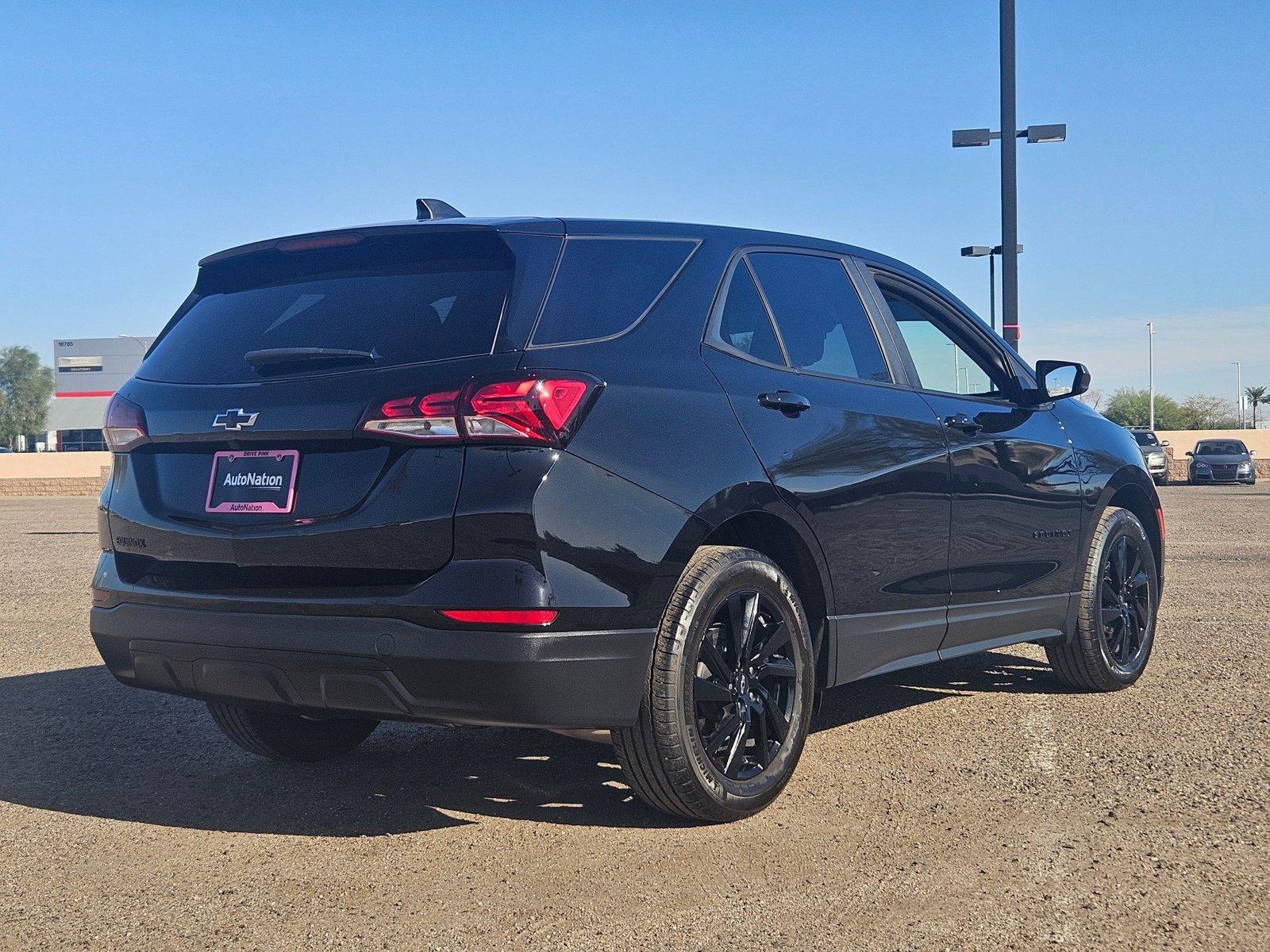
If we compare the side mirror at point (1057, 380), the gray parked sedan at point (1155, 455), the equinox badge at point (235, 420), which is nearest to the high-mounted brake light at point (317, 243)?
the equinox badge at point (235, 420)

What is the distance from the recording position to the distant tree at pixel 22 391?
5241 inches

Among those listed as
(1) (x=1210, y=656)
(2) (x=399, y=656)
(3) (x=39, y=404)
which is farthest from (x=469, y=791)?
(3) (x=39, y=404)

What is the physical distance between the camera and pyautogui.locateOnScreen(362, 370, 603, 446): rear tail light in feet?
11.1

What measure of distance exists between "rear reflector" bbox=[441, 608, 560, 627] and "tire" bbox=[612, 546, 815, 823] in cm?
44

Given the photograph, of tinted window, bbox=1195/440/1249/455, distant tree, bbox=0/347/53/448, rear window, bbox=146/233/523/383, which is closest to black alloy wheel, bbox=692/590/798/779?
rear window, bbox=146/233/523/383

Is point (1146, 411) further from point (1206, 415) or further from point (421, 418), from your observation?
Result: point (421, 418)

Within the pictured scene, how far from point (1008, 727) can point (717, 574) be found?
2.07 m

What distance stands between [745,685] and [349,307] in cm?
160

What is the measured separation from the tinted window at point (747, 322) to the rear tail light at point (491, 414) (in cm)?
87

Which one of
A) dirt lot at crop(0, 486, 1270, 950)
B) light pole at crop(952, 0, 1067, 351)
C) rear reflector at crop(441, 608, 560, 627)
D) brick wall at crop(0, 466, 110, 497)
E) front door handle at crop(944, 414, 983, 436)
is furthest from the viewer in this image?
brick wall at crop(0, 466, 110, 497)

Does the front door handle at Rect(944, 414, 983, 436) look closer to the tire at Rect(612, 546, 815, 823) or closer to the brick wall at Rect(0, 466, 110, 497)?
the tire at Rect(612, 546, 815, 823)

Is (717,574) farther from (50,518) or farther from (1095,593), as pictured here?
(50,518)

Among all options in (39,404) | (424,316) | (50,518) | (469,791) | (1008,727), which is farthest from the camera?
(39,404)

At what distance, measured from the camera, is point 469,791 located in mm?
4391
